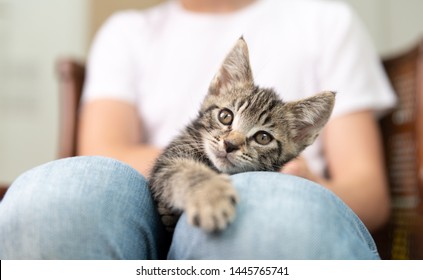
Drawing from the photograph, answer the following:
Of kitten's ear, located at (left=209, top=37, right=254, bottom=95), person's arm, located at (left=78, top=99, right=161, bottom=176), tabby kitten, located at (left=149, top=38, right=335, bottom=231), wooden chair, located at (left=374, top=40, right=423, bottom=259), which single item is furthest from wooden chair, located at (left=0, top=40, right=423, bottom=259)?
kitten's ear, located at (left=209, top=37, right=254, bottom=95)

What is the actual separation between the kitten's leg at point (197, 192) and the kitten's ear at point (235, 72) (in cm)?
12

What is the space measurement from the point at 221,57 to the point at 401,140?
2.22 feet

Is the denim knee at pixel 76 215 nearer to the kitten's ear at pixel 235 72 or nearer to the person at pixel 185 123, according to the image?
the person at pixel 185 123

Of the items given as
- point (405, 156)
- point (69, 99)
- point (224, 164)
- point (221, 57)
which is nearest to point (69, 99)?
point (69, 99)

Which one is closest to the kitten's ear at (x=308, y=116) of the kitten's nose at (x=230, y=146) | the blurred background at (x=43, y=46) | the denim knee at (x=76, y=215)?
→ the kitten's nose at (x=230, y=146)

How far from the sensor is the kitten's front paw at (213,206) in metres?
0.52

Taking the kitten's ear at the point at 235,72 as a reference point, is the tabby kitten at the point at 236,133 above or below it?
below

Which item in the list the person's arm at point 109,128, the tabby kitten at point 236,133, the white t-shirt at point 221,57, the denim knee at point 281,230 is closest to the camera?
the denim knee at point 281,230

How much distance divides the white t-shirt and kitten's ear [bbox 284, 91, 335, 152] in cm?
6

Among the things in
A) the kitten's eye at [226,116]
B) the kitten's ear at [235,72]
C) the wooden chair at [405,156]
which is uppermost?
the kitten's ear at [235,72]

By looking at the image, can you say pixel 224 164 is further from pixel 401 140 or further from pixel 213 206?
pixel 401 140

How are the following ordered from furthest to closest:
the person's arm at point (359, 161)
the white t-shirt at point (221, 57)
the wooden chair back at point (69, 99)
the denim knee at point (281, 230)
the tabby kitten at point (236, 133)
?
the wooden chair back at point (69, 99)
the person's arm at point (359, 161)
the white t-shirt at point (221, 57)
the tabby kitten at point (236, 133)
the denim knee at point (281, 230)

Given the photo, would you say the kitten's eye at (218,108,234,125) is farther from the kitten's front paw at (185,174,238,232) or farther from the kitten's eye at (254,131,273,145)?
the kitten's front paw at (185,174,238,232)

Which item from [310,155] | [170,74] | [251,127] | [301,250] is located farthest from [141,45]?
[301,250]
